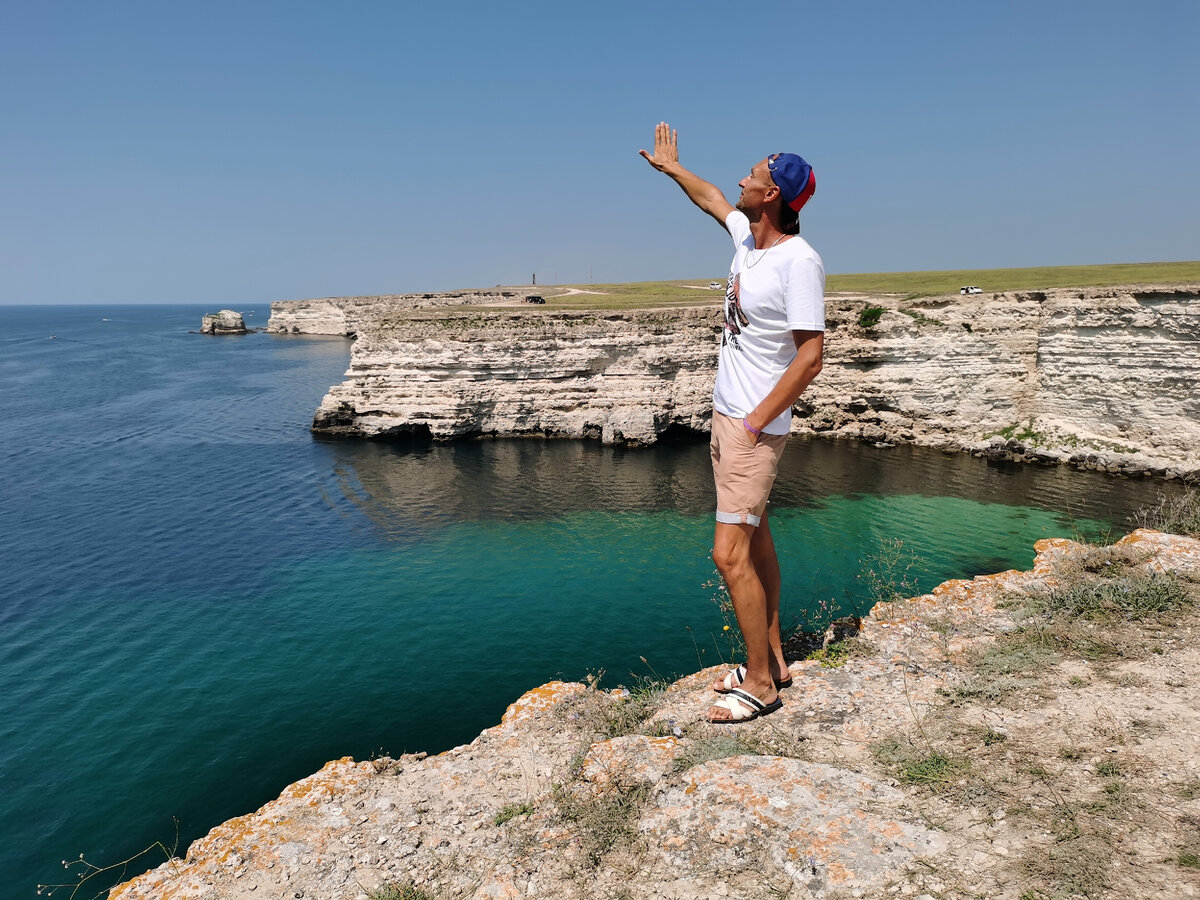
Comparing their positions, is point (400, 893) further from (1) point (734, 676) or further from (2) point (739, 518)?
(2) point (739, 518)

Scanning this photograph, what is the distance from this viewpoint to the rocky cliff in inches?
1159

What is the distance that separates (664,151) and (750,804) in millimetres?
5546

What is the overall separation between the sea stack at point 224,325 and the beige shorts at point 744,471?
143448 millimetres

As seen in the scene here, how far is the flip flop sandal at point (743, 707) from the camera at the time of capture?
497 cm

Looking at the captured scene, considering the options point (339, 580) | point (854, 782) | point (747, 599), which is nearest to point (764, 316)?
point (747, 599)

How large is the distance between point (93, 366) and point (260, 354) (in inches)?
718

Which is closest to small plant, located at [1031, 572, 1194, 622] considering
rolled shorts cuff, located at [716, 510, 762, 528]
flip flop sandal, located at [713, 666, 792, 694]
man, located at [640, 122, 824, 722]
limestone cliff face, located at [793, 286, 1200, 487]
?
flip flop sandal, located at [713, 666, 792, 694]

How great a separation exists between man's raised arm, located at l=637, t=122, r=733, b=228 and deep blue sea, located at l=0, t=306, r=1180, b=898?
491cm

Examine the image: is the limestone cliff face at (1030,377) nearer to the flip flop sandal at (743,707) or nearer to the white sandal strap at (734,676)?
the white sandal strap at (734,676)

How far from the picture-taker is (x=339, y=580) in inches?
682

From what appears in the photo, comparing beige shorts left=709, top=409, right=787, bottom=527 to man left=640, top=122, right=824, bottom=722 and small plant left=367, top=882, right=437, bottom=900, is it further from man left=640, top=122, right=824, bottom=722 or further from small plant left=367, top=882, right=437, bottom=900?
small plant left=367, top=882, right=437, bottom=900

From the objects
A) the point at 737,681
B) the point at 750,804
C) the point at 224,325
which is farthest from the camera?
the point at 224,325

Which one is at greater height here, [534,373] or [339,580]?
[534,373]

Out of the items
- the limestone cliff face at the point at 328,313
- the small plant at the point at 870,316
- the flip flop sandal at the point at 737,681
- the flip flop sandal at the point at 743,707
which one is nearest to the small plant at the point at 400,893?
the flip flop sandal at the point at 743,707
